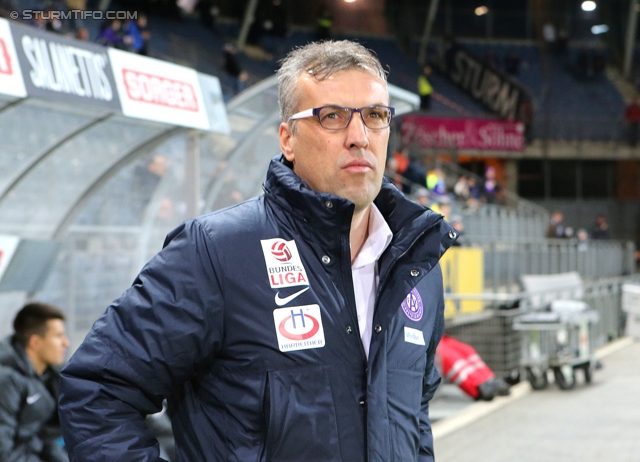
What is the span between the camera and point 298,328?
1.75 metres

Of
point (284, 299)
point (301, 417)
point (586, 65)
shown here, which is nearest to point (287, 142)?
point (284, 299)

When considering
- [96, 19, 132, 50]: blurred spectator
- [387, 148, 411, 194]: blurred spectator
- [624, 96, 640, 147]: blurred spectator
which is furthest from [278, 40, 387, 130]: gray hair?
[624, 96, 640, 147]: blurred spectator

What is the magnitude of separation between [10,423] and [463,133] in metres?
24.7

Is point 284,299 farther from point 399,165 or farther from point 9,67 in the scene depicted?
point 399,165

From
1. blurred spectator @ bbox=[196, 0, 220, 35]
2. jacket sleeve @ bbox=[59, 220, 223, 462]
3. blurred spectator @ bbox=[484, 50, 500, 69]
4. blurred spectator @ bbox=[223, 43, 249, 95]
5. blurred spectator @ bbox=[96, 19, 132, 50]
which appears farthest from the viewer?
blurred spectator @ bbox=[484, 50, 500, 69]

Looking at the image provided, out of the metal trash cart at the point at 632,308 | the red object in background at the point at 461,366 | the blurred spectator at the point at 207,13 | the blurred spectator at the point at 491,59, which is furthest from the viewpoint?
the blurred spectator at the point at 491,59

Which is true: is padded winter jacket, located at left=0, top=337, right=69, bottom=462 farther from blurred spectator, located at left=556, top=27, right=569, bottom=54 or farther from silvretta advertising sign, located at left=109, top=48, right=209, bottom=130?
blurred spectator, located at left=556, top=27, right=569, bottom=54

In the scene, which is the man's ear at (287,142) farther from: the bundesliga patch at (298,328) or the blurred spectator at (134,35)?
the blurred spectator at (134,35)

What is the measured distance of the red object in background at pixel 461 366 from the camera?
7.79m

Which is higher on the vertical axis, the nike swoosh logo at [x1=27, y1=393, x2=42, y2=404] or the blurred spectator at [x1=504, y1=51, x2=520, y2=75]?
the blurred spectator at [x1=504, y1=51, x2=520, y2=75]

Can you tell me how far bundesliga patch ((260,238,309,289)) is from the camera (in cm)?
179

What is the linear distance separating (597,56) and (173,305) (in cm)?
3302

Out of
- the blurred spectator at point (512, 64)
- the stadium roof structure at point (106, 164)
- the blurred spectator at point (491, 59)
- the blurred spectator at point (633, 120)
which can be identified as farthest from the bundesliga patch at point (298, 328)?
the blurred spectator at point (512, 64)

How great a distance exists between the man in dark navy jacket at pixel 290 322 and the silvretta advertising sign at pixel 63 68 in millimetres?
2990
